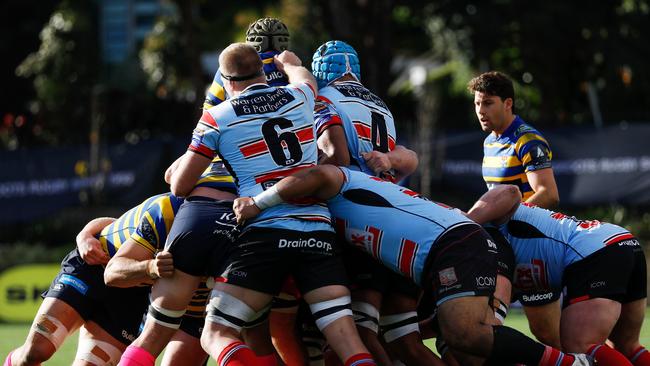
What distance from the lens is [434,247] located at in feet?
20.2

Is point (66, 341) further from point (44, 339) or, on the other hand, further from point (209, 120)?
point (209, 120)

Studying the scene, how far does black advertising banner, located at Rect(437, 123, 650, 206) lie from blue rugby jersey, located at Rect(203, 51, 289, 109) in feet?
27.3

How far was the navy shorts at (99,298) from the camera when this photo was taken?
702cm

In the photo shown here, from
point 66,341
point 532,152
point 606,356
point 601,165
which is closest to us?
point 606,356

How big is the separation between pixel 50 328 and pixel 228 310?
1407 millimetres

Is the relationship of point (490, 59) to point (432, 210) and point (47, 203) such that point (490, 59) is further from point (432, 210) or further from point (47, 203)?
point (432, 210)

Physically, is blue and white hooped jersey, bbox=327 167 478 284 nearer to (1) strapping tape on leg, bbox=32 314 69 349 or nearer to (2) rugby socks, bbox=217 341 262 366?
(2) rugby socks, bbox=217 341 262 366

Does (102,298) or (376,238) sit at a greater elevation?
(376,238)

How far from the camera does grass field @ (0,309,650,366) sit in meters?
9.66

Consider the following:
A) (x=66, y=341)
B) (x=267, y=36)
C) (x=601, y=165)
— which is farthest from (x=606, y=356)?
(x=601, y=165)

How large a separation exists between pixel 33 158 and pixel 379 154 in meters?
10.3

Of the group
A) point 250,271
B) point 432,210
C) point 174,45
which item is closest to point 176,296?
point 250,271

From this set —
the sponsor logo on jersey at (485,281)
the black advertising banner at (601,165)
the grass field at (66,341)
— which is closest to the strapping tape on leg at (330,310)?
the sponsor logo on jersey at (485,281)

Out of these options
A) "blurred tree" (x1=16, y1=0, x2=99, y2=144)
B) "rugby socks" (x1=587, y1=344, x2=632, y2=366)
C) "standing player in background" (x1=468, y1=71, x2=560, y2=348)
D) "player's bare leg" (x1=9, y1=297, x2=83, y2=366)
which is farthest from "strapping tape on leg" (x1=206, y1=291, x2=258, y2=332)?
"blurred tree" (x1=16, y1=0, x2=99, y2=144)
